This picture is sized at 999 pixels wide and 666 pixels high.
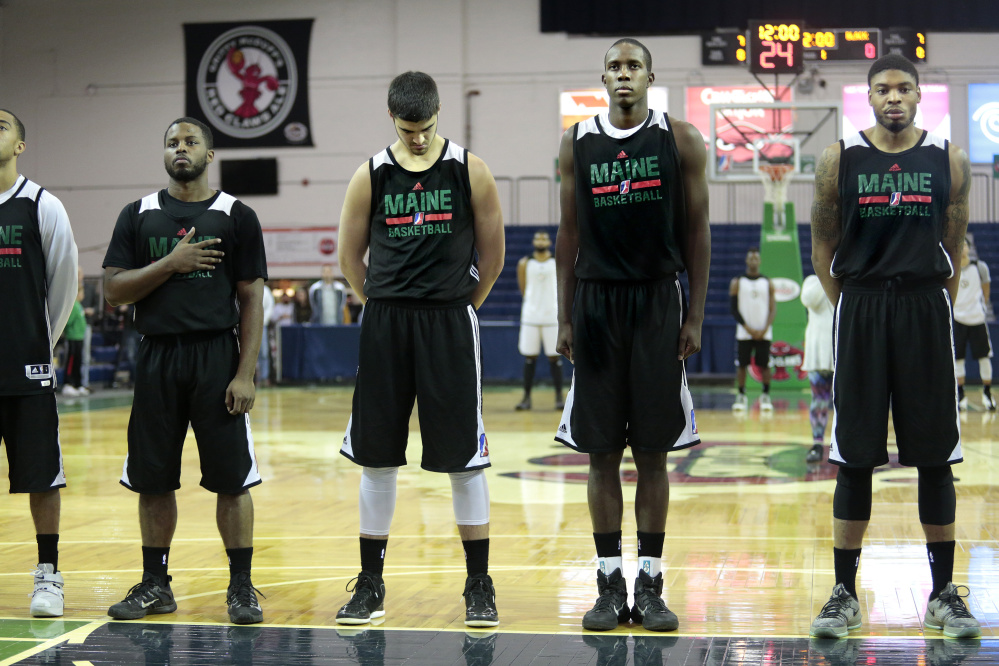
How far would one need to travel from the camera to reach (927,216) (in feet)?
11.8

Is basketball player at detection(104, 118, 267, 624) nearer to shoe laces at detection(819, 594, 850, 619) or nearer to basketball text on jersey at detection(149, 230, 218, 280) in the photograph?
basketball text on jersey at detection(149, 230, 218, 280)

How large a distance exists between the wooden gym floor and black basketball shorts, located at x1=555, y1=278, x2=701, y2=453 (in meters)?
0.65

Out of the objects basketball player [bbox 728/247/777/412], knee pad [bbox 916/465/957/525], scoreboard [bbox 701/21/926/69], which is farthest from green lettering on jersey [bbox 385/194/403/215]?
scoreboard [bbox 701/21/926/69]

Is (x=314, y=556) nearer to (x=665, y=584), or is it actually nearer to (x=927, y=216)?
(x=665, y=584)

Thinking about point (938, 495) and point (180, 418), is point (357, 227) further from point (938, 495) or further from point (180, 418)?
point (938, 495)

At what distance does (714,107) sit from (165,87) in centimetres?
1238

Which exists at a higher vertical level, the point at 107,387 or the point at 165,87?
the point at 165,87

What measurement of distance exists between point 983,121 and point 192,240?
815 inches

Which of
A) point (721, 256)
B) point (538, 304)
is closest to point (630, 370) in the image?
point (538, 304)

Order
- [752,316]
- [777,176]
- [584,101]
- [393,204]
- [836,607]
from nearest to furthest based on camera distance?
[836,607] → [393,204] → [752,316] → [777,176] → [584,101]

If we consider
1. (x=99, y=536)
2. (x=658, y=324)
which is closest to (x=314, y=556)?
(x=99, y=536)

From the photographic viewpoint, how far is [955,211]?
3.70 metres

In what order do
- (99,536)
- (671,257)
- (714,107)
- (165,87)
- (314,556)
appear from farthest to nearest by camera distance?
(165,87), (714,107), (99,536), (314,556), (671,257)

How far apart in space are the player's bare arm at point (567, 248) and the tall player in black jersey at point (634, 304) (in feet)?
0.11
